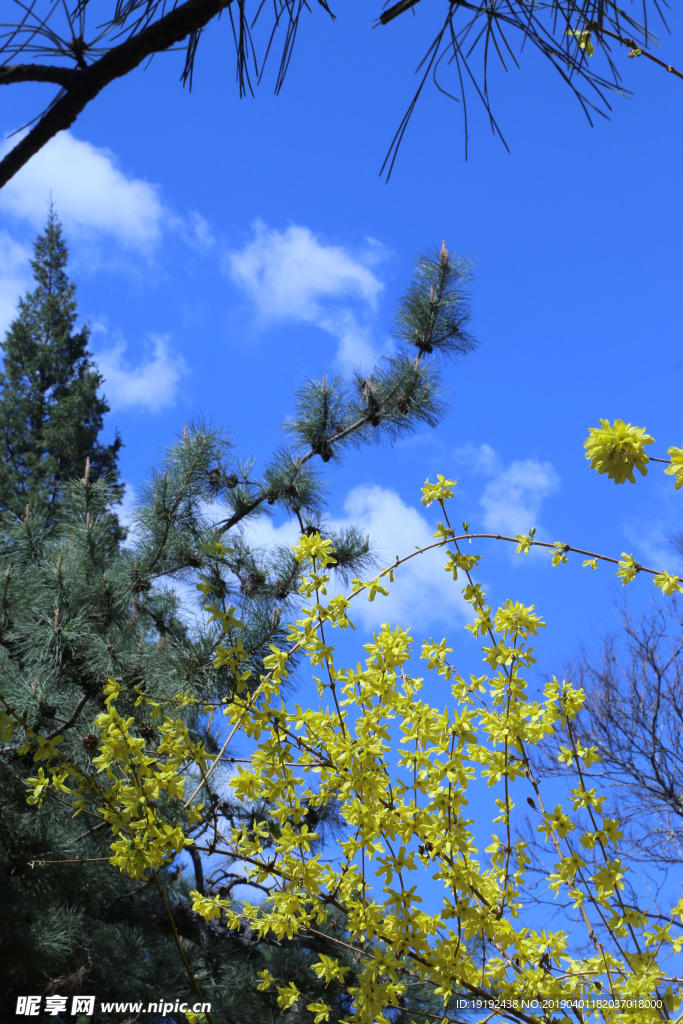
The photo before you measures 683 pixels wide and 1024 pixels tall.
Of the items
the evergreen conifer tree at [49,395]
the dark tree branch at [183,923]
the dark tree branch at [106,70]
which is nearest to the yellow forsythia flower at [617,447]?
the dark tree branch at [106,70]

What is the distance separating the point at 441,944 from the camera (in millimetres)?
1295

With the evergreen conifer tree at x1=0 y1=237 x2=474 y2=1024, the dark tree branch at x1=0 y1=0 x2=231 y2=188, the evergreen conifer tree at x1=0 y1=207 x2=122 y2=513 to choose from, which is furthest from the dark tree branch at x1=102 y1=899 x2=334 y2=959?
the evergreen conifer tree at x1=0 y1=207 x2=122 y2=513

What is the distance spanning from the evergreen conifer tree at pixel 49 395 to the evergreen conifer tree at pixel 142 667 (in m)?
4.36

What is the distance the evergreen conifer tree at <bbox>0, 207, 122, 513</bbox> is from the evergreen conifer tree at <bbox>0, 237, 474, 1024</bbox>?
14.3ft

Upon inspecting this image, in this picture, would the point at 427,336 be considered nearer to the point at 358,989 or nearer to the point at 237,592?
the point at 237,592

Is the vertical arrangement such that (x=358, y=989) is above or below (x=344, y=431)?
below

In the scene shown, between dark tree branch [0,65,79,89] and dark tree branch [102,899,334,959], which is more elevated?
dark tree branch [0,65,79,89]

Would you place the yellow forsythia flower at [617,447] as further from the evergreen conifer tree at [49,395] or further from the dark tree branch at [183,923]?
the evergreen conifer tree at [49,395]

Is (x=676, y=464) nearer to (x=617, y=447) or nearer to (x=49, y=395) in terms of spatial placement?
(x=617, y=447)

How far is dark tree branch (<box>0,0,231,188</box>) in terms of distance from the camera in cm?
92

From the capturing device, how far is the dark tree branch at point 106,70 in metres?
0.92

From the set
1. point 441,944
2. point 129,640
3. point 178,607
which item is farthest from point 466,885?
point 178,607

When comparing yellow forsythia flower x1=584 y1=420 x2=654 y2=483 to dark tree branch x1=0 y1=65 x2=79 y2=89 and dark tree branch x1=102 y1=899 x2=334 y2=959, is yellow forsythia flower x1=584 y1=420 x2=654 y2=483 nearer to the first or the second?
dark tree branch x1=0 y1=65 x2=79 y2=89

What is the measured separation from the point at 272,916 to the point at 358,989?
0.19 meters
